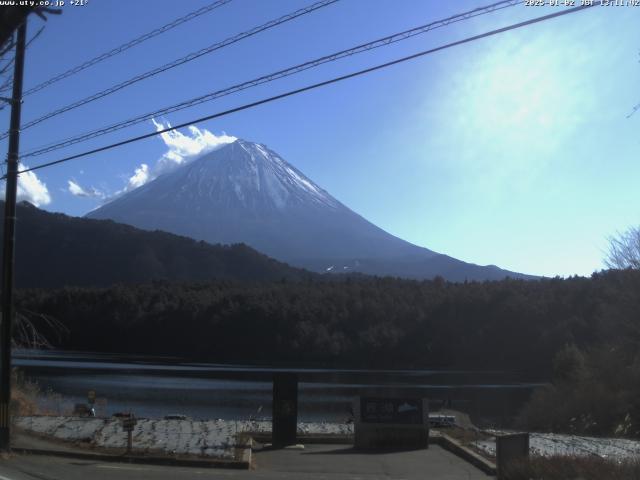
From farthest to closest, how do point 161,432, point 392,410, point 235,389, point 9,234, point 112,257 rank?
point 112,257 → point 235,389 → point 161,432 → point 392,410 → point 9,234

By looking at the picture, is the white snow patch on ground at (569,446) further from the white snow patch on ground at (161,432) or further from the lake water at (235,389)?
the lake water at (235,389)

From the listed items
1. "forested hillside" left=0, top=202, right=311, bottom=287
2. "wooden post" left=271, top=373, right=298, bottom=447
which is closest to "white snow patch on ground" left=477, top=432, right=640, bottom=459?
"wooden post" left=271, top=373, right=298, bottom=447

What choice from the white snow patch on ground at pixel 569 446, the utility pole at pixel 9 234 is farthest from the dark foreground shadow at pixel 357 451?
the utility pole at pixel 9 234

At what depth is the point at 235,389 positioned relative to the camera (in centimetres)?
5534

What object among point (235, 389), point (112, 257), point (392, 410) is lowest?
point (235, 389)

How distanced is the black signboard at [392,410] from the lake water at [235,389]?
12.1 metres

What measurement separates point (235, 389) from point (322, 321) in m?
48.6

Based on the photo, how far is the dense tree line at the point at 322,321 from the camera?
90.5 metres

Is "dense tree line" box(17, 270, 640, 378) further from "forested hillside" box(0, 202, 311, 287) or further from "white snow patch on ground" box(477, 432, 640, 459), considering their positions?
"white snow patch on ground" box(477, 432, 640, 459)

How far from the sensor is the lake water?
129 feet

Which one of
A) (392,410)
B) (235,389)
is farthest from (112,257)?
(392,410)

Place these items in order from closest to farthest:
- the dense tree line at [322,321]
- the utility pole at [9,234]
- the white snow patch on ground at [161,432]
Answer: the utility pole at [9,234] < the white snow patch on ground at [161,432] < the dense tree line at [322,321]

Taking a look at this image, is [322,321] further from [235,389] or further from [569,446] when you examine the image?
[569,446]

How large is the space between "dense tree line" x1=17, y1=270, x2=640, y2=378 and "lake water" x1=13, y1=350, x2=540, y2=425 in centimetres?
802
